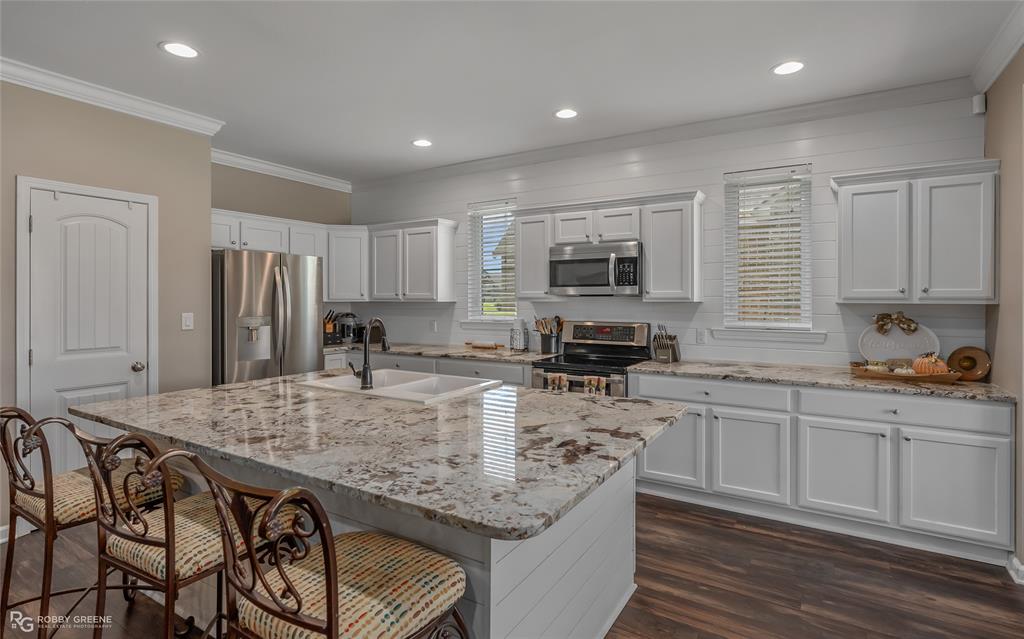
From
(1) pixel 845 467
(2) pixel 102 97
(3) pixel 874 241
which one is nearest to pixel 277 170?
(2) pixel 102 97

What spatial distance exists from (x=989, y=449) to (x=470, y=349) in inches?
144

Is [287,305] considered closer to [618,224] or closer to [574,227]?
[574,227]

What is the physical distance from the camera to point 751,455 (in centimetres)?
338

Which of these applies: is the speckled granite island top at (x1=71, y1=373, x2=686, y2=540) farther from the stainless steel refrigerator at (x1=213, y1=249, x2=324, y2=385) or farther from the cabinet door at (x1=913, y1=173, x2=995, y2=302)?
the cabinet door at (x1=913, y1=173, x2=995, y2=302)

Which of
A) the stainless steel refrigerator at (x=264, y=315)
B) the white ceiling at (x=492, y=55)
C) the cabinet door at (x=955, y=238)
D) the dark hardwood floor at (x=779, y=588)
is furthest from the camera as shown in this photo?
the stainless steel refrigerator at (x=264, y=315)

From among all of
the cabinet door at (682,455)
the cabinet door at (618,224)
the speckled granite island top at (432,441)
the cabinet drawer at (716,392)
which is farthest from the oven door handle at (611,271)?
the speckled granite island top at (432,441)

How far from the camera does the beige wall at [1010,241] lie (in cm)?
262

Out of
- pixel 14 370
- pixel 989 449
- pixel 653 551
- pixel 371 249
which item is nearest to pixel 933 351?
pixel 989 449

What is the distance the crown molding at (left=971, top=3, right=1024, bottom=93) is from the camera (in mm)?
2527

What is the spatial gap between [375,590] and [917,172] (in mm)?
3546

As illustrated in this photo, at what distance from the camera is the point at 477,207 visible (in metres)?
5.23

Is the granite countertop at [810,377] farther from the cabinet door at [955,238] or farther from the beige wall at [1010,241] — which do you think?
the cabinet door at [955,238]

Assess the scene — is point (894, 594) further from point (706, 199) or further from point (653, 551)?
point (706, 199)

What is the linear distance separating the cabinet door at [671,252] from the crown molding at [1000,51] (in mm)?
1702
